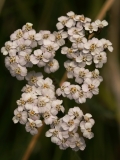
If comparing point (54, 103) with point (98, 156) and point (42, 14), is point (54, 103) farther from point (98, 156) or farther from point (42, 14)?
point (42, 14)

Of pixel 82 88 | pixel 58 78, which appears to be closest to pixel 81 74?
pixel 82 88

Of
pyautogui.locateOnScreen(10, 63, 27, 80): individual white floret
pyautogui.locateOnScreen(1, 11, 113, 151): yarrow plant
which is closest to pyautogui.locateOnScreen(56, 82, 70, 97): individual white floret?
pyautogui.locateOnScreen(1, 11, 113, 151): yarrow plant

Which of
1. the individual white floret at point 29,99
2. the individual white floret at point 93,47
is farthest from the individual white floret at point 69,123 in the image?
the individual white floret at point 93,47

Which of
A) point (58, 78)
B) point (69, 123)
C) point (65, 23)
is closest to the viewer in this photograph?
point (69, 123)

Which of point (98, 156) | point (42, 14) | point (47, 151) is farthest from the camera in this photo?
point (42, 14)

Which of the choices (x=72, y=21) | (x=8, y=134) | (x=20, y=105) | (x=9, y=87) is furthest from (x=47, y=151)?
(x=72, y=21)

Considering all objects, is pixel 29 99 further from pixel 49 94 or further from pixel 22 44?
pixel 22 44

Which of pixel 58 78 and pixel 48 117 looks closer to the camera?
pixel 48 117
